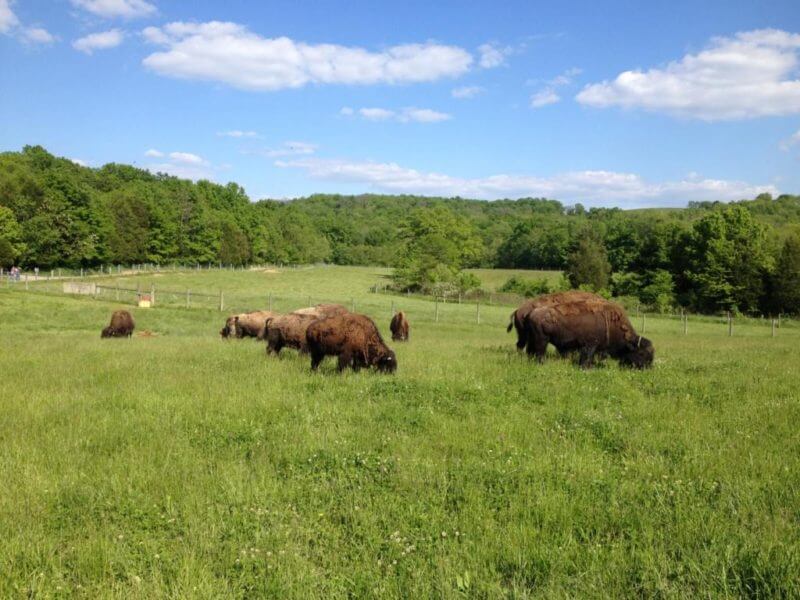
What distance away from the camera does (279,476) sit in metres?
6.12

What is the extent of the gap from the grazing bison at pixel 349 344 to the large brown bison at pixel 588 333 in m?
4.08

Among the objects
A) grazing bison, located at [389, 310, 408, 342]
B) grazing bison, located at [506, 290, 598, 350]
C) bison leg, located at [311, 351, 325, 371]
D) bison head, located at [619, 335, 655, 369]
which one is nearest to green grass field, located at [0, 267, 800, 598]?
bison leg, located at [311, 351, 325, 371]

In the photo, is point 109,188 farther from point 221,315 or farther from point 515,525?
point 515,525

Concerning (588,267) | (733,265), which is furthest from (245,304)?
(733,265)

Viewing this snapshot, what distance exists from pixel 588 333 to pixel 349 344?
6074 millimetres

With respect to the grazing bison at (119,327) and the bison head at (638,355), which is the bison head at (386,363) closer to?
the bison head at (638,355)

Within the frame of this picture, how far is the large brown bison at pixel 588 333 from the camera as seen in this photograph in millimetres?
14125

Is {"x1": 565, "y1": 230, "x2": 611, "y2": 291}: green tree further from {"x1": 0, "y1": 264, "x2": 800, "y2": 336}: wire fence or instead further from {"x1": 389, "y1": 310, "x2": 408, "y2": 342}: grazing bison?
{"x1": 389, "y1": 310, "x2": 408, "y2": 342}: grazing bison

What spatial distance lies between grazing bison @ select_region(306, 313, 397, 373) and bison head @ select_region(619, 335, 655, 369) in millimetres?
5945

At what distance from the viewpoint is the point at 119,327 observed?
24.4 m

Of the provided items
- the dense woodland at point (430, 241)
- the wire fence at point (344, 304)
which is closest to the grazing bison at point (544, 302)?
the wire fence at point (344, 304)

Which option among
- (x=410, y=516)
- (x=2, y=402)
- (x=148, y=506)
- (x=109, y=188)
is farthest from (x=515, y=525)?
(x=109, y=188)

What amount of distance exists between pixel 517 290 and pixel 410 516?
3016 inches

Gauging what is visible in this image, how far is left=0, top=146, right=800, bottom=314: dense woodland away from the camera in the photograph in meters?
68.0
